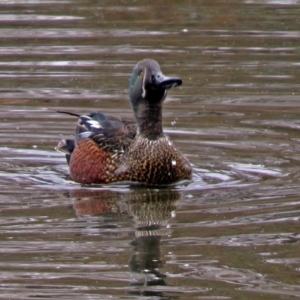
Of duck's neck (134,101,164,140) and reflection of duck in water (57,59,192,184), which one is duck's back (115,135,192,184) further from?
duck's neck (134,101,164,140)

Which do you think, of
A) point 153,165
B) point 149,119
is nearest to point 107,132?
point 149,119

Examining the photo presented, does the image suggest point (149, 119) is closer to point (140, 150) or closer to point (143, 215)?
point (140, 150)

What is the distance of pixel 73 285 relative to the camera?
7129 millimetres

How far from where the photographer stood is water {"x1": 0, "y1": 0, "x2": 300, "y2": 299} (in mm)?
7387

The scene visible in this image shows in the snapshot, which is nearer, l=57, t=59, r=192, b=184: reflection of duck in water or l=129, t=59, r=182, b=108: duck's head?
l=129, t=59, r=182, b=108: duck's head

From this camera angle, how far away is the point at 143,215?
906cm

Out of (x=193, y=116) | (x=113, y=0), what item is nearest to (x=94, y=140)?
(x=193, y=116)

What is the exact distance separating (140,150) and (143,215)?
3.95 ft

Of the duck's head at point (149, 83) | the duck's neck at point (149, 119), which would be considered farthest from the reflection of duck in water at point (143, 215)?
the duck's head at point (149, 83)

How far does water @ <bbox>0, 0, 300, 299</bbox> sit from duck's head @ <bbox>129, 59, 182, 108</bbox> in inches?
29.4

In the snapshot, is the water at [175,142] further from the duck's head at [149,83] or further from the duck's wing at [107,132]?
the duck's head at [149,83]

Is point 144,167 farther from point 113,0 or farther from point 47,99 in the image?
point 113,0

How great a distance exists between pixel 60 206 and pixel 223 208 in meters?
1.20

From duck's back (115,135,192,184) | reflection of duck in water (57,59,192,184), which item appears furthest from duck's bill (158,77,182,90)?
duck's back (115,135,192,184)
